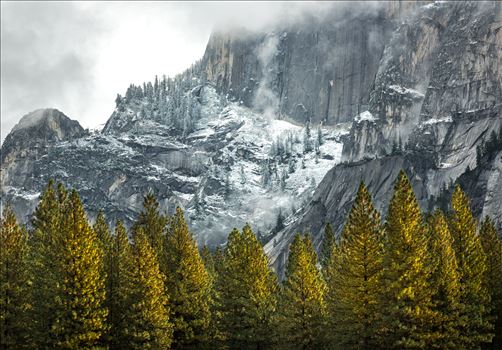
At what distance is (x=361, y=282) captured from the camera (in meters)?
60.5

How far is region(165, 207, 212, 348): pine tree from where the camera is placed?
2680 inches

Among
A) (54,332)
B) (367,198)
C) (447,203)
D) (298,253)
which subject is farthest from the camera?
(447,203)

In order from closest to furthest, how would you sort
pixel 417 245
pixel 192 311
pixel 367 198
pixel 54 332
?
1. pixel 54 332
2. pixel 417 245
3. pixel 367 198
4. pixel 192 311

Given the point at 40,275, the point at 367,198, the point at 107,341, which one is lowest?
the point at 107,341

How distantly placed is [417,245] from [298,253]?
18370 mm

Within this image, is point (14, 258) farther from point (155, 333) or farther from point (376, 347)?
point (376, 347)

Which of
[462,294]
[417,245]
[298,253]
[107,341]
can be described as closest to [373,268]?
[417,245]

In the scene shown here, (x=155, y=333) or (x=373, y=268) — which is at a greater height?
(x=373, y=268)

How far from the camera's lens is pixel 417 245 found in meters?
58.5

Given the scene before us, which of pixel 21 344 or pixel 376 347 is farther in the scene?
pixel 376 347

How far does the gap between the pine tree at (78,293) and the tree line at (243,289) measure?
0.10m

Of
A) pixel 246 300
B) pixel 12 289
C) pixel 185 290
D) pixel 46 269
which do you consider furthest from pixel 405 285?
pixel 12 289

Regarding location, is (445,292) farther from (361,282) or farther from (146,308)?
(146,308)

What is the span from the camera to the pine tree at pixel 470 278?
63156 millimetres
